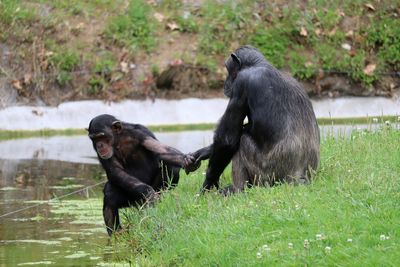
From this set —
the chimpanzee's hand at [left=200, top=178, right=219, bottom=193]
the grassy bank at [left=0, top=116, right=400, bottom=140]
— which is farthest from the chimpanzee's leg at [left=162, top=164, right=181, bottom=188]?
the grassy bank at [left=0, top=116, right=400, bottom=140]

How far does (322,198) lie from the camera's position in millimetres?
7875

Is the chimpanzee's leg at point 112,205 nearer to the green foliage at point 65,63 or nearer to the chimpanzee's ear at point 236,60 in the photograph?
the chimpanzee's ear at point 236,60

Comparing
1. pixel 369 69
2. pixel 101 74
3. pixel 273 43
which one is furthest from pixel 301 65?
pixel 101 74

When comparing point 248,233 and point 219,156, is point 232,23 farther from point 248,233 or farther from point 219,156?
point 248,233

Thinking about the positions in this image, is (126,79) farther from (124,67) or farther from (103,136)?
(103,136)

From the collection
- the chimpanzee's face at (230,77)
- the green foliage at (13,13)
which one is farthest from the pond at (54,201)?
the green foliage at (13,13)

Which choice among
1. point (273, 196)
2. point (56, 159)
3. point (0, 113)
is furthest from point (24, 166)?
point (273, 196)

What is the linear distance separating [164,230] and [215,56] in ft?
45.0

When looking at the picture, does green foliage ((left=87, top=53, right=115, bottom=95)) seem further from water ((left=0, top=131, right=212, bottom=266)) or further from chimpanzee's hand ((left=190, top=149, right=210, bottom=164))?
chimpanzee's hand ((left=190, top=149, right=210, bottom=164))

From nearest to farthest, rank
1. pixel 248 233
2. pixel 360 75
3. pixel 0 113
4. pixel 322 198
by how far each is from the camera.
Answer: pixel 248 233 → pixel 322 198 → pixel 0 113 → pixel 360 75

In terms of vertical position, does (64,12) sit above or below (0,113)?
above

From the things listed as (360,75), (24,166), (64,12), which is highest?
(64,12)

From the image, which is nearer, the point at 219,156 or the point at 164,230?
the point at 164,230

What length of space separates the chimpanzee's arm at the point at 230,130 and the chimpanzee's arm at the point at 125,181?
2.51ft
